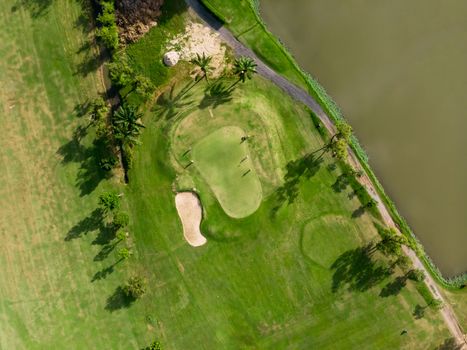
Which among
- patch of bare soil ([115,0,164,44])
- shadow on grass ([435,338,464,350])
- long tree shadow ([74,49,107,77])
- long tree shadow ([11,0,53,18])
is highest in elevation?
long tree shadow ([11,0,53,18])

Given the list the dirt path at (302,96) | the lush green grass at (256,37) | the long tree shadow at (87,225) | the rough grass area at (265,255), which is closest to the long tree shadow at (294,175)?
the rough grass area at (265,255)

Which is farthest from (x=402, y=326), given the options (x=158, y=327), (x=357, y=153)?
(x=158, y=327)

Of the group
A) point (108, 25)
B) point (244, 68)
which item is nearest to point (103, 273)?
point (244, 68)

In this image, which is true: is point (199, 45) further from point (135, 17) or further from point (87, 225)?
point (87, 225)

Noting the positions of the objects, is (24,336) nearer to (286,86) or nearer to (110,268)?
(110,268)

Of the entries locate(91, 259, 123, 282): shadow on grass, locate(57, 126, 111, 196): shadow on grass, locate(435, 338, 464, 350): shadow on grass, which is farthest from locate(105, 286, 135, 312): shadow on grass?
locate(435, 338, 464, 350): shadow on grass

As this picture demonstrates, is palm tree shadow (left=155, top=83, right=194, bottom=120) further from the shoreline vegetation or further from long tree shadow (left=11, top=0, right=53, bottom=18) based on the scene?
long tree shadow (left=11, top=0, right=53, bottom=18)

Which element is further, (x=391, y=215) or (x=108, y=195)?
(x=391, y=215)
